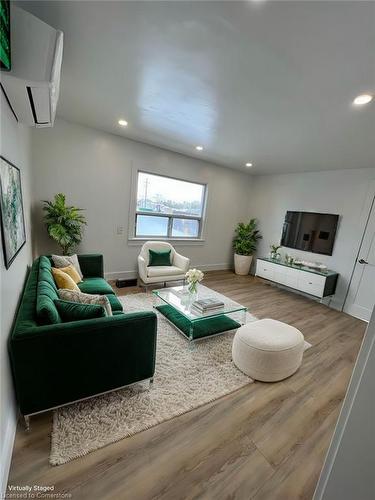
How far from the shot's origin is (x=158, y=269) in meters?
3.90

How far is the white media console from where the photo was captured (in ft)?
12.9

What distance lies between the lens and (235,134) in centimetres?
308

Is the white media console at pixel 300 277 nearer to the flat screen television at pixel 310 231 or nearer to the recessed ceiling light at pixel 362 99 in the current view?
the flat screen television at pixel 310 231

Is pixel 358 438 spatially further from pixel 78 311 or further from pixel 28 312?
pixel 28 312

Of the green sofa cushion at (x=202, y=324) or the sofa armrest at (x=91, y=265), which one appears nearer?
the green sofa cushion at (x=202, y=324)

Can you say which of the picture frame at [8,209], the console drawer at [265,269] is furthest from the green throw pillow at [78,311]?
the console drawer at [265,269]

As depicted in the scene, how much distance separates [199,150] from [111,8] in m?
2.90

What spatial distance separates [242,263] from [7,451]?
16.5 feet

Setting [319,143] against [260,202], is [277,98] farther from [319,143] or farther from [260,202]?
[260,202]

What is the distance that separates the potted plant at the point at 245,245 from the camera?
5.56 metres

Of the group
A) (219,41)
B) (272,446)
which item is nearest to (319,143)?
(219,41)

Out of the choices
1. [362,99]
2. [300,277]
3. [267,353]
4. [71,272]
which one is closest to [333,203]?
[300,277]

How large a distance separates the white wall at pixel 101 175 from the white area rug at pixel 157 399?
92.1 inches

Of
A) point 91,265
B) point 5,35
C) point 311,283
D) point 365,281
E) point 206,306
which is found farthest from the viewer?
point 311,283
